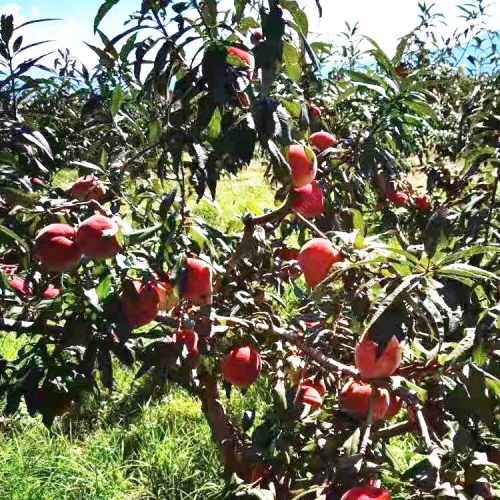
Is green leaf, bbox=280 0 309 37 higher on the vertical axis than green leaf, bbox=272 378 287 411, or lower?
higher

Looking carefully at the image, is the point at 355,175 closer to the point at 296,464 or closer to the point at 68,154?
the point at 296,464

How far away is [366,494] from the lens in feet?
2.96

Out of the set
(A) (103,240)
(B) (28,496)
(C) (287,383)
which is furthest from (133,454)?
(A) (103,240)

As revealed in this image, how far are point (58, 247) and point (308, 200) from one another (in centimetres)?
53

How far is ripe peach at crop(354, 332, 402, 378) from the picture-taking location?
102 centimetres

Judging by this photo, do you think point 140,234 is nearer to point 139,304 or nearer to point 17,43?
point 139,304

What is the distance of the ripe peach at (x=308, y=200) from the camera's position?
1.30 metres

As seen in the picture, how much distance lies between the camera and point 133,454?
2.19 m

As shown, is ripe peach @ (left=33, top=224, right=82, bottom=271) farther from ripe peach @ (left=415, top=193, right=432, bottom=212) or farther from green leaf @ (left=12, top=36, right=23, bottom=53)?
ripe peach @ (left=415, top=193, right=432, bottom=212)

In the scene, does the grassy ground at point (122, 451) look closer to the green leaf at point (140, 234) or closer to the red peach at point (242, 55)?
the green leaf at point (140, 234)

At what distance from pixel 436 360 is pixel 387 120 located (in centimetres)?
65

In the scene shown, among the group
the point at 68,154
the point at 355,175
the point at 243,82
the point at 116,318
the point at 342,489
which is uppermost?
the point at 68,154

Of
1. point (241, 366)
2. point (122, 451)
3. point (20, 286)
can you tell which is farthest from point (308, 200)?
point (122, 451)

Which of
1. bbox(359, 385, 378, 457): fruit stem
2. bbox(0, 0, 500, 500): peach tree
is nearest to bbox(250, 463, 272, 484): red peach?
bbox(0, 0, 500, 500): peach tree
